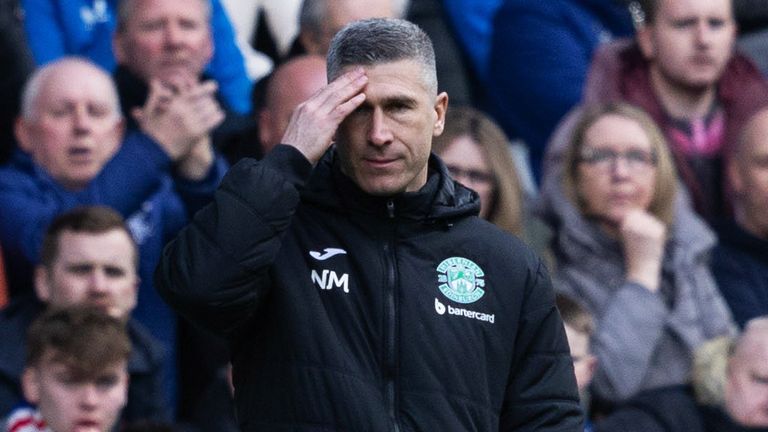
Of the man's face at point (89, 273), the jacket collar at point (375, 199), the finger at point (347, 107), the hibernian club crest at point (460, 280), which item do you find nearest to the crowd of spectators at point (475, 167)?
the man's face at point (89, 273)

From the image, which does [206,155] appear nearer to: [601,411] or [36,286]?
[36,286]

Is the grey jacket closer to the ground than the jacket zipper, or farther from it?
closer to the ground

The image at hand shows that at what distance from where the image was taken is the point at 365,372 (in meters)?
3.91

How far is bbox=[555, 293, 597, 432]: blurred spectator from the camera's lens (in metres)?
7.05

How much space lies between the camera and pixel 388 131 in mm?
3936

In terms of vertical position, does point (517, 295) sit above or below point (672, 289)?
above

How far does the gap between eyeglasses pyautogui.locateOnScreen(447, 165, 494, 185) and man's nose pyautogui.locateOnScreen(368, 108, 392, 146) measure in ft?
11.2

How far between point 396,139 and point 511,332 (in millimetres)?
512

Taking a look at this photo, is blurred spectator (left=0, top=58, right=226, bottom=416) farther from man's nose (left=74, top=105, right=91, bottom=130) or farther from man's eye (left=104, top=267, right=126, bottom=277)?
man's eye (left=104, top=267, right=126, bottom=277)

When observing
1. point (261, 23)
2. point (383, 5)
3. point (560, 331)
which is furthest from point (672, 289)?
point (560, 331)

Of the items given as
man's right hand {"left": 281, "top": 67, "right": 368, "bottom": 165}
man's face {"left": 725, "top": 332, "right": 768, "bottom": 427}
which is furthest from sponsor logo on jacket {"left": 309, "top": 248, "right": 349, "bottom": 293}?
man's face {"left": 725, "top": 332, "right": 768, "bottom": 427}

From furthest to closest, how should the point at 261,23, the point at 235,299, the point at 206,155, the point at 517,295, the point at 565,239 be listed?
1. the point at 261,23
2. the point at 565,239
3. the point at 206,155
4. the point at 517,295
5. the point at 235,299

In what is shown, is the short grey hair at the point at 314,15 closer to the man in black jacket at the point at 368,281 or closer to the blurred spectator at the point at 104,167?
the blurred spectator at the point at 104,167

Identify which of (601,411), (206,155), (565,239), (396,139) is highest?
(396,139)
